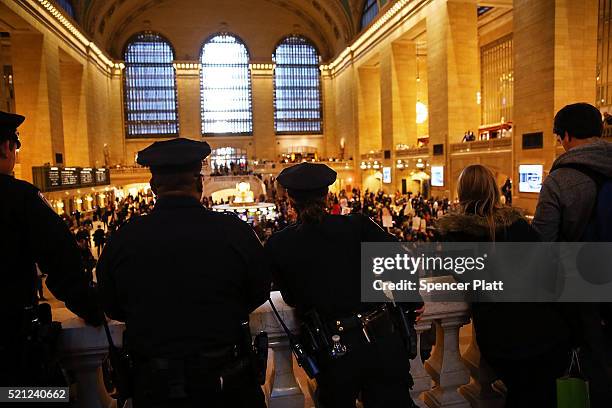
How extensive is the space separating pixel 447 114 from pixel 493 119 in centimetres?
756

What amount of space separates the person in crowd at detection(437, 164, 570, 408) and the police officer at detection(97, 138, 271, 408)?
1000 mm

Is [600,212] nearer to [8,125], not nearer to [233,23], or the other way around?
[8,125]

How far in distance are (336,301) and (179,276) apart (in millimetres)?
684

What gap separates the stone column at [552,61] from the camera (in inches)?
584

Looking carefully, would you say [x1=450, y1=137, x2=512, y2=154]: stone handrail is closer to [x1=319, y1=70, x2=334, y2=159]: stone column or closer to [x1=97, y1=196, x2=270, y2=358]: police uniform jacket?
[x1=97, y1=196, x2=270, y2=358]: police uniform jacket

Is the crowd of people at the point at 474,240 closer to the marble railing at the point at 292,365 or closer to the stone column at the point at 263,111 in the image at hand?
the marble railing at the point at 292,365

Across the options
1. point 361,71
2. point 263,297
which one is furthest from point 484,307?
point 361,71

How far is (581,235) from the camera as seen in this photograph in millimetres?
1945

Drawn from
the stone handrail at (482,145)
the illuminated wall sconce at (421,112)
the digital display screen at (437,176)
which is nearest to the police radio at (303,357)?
the stone handrail at (482,145)

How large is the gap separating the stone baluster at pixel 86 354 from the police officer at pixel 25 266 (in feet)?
0.77

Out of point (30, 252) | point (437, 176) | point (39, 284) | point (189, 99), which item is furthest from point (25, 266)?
point (189, 99)

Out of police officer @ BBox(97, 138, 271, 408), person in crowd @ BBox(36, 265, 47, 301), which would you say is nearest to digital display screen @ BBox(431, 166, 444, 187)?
person in crowd @ BBox(36, 265, 47, 301)

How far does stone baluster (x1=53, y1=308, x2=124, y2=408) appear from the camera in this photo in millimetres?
1953

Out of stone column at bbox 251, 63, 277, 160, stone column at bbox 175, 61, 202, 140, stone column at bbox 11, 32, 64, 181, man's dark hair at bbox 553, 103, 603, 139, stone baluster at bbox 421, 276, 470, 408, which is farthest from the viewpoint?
stone column at bbox 251, 63, 277, 160
